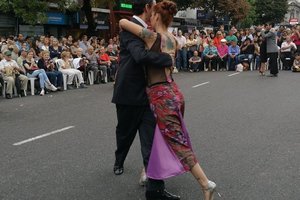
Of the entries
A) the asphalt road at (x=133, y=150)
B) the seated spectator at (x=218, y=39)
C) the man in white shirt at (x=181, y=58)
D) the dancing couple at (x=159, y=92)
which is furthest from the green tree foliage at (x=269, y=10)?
the dancing couple at (x=159, y=92)

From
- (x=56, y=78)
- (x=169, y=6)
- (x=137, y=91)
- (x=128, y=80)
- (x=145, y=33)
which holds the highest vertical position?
(x=169, y=6)

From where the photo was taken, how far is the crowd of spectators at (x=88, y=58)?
544 inches

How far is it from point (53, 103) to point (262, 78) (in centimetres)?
785

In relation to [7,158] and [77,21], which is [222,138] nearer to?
[7,158]

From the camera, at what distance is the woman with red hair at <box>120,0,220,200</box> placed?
13.5 feet

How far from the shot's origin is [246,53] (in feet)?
69.2

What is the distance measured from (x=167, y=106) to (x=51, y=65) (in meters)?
11.4

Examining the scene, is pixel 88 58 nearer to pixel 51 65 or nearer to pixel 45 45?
pixel 45 45

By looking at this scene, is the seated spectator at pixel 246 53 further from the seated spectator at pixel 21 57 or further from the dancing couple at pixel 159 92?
the dancing couple at pixel 159 92

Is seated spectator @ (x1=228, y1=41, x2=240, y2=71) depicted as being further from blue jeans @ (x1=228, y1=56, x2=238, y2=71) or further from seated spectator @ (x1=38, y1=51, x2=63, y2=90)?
seated spectator @ (x1=38, y1=51, x2=63, y2=90)

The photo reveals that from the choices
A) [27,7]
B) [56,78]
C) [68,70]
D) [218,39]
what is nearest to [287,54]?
[218,39]

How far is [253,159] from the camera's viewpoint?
580cm

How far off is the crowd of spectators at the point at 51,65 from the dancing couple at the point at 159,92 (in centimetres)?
927

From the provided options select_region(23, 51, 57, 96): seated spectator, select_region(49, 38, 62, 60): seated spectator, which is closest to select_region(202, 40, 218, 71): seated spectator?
select_region(49, 38, 62, 60): seated spectator
